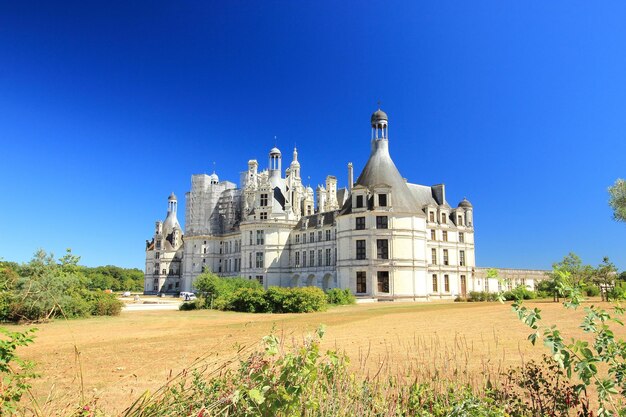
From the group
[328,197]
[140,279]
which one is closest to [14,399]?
[328,197]

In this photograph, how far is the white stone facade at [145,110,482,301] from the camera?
48219mm

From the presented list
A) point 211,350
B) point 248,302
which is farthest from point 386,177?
point 211,350

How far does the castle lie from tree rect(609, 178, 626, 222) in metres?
18.1

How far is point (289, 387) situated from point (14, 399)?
3.52 metres

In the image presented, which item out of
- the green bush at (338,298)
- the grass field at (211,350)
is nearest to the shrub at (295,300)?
the green bush at (338,298)

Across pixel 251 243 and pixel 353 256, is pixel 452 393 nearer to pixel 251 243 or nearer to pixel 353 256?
pixel 353 256

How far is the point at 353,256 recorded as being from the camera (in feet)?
160

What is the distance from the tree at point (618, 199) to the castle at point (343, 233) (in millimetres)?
18089

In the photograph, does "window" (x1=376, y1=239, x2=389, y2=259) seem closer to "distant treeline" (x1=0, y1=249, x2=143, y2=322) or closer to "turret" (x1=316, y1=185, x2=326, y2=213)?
"turret" (x1=316, y1=185, x2=326, y2=213)

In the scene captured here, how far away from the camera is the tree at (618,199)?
42.4 metres

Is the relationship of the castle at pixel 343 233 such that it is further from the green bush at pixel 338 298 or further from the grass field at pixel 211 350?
the grass field at pixel 211 350

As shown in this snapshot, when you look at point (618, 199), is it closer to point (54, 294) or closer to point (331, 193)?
point (331, 193)

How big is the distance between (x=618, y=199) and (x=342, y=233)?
28439 mm

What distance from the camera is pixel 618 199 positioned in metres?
43.3
